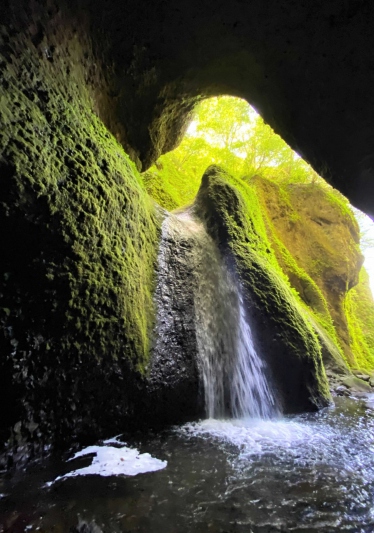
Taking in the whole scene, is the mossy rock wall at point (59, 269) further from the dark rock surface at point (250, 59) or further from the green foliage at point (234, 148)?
the green foliage at point (234, 148)

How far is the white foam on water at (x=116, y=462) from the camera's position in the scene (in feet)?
6.70

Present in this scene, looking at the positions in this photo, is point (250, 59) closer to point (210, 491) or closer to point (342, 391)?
point (210, 491)

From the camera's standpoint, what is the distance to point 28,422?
6.86 ft

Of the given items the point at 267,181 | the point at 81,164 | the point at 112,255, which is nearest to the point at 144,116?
the point at 81,164

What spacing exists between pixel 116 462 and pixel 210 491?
0.74m

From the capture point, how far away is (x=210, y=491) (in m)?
1.89

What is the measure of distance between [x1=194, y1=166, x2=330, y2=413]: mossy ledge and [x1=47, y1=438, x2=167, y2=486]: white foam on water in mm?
2422

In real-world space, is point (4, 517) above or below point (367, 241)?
below

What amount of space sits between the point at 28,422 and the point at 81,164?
216 cm

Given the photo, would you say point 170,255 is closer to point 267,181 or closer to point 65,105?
point 65,105

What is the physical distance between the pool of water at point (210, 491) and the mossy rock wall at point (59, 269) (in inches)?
14.8

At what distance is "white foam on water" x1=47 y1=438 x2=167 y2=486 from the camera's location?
6.70ft

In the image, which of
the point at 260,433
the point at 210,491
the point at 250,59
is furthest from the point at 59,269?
the point at 250,59

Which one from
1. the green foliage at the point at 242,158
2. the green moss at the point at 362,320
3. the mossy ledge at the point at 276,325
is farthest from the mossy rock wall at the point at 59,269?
the green moss at the point at 362,320
